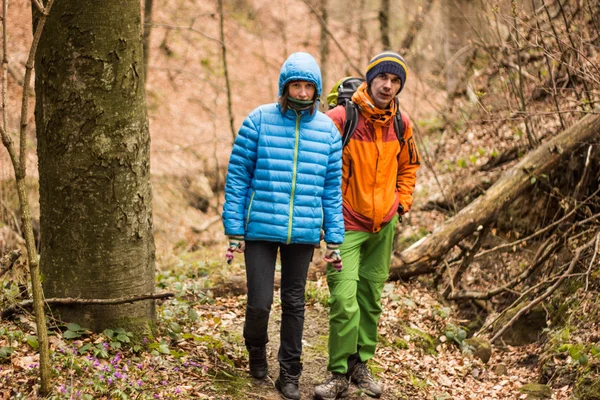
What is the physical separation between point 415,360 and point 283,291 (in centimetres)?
223

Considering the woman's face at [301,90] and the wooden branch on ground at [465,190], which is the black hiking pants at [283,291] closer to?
the woman's face at [301,90]

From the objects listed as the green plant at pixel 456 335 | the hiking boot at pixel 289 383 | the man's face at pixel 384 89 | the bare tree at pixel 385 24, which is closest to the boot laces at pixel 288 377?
the hiking boot at pixel 289 383

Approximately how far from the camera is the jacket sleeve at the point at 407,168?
16.0 ft

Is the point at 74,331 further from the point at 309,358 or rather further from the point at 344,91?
the point at 344,91

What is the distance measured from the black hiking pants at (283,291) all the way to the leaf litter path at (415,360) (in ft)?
1.23

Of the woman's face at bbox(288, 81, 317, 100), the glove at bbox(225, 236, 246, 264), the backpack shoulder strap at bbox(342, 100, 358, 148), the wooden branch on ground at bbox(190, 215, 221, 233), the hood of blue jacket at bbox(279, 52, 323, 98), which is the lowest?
the wooden branch on ground at bbox(190, 215, 221, 233)

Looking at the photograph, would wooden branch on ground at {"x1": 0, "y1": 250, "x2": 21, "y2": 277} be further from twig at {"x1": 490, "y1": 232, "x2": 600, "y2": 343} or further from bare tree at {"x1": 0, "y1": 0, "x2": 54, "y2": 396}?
twig at {"x1": 490, "y1": 232, "x2": 600, "y2": 343}

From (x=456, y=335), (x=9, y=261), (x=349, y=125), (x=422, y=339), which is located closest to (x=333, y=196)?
(x=349, y=125)

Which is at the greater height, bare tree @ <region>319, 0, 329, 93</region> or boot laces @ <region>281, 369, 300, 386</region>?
bare tree @ <region>319, 0, 329, 93</region>

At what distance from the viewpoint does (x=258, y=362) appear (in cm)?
451

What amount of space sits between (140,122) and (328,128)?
1297mm

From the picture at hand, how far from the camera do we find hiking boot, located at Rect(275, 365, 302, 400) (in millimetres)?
4328

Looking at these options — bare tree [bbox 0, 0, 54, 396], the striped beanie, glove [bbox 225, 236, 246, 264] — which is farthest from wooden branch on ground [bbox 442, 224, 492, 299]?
bare tree [bbox 0, 0, 54, 396]

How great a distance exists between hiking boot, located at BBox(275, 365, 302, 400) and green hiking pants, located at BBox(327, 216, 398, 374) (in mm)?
355
